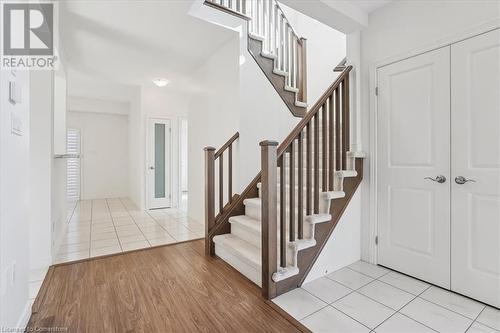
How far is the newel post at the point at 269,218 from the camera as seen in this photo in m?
1.93

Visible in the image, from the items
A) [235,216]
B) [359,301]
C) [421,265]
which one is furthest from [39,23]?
[421,265]

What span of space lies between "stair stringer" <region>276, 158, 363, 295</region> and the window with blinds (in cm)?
686

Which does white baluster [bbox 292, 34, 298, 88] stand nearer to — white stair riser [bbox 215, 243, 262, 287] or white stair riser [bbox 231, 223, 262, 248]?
white stair riser [bbox 231, 223, 262, 248]

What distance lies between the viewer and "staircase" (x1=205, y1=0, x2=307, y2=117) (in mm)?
3307

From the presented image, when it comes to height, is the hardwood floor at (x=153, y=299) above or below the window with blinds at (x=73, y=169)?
below

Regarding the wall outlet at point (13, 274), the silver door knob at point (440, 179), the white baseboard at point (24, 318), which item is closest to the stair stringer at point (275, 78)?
the silver door knob at point (440, 179)

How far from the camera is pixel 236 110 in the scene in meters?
3.25

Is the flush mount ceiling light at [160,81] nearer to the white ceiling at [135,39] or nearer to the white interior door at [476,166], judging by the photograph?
the white ceiling at [135,39]

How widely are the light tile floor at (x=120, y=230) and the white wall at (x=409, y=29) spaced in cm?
269

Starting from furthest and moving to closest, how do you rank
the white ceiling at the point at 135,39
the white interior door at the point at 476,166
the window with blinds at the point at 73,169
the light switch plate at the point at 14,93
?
the window with blinds at the point at 73,169, the white ceiling at the point at 135,39, the white interior door at the point at 476,166, the light switch plate at the point at 14,93

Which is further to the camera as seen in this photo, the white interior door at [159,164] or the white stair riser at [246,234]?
the white interior door at [159,164]

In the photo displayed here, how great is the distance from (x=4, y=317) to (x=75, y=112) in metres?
6.84

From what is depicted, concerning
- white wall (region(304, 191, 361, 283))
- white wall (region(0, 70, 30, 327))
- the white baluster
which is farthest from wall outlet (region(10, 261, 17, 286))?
the white baluster

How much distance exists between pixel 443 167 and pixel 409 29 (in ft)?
4.36
